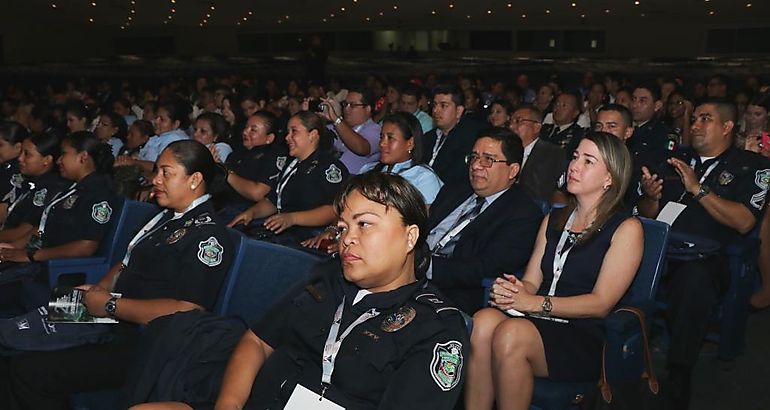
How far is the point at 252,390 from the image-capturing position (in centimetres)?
189

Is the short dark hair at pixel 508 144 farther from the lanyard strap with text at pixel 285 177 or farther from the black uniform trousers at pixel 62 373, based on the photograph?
the black uniform trousers at pixel 62 373

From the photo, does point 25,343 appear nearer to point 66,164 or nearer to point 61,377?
point 61,377

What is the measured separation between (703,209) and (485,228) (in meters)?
1.14

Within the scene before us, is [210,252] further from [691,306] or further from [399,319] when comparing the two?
[691,306]

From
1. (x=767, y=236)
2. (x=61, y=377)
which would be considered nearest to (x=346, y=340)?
(x=61, y=377)

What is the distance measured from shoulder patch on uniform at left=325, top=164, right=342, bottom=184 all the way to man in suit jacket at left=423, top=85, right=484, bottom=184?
43.7 inches

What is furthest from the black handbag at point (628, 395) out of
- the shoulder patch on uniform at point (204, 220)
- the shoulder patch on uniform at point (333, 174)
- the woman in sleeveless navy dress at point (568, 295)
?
the shoulder patch on uniform at point (333, 174)

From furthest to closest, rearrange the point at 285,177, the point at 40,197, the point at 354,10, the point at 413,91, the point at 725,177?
the point at 354,10, the point at 413,91, the point at 285,177, the point at 40,197, the point at 725,177

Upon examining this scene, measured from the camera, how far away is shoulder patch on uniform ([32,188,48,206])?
3590mm

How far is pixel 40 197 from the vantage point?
361 cm

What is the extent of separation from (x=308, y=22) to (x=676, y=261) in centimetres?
1778

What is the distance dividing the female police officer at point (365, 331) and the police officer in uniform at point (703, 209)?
1.58m

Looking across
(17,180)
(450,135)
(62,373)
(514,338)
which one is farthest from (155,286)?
(450,135)

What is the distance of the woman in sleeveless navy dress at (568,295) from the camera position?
226cm
